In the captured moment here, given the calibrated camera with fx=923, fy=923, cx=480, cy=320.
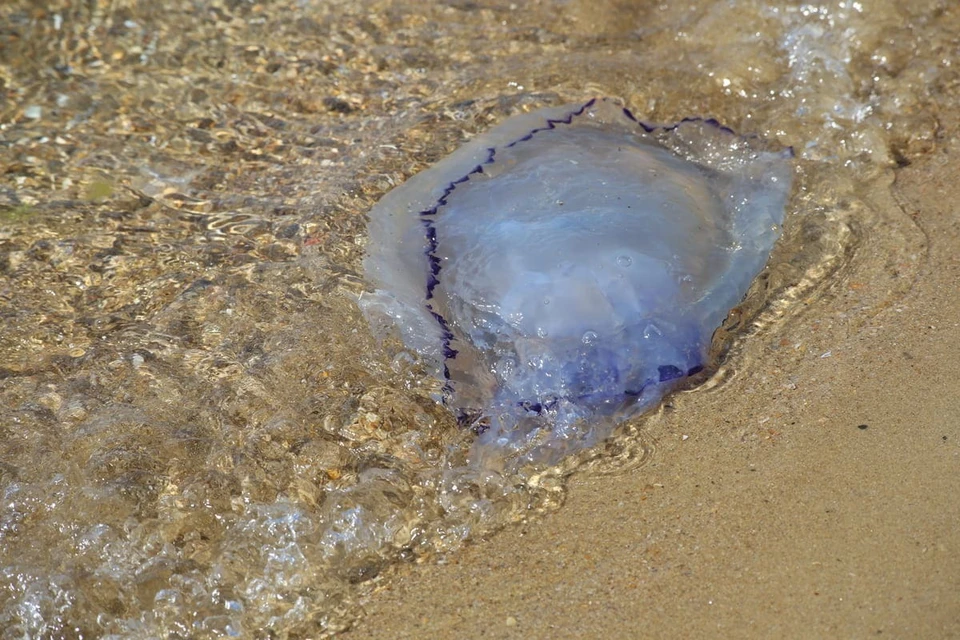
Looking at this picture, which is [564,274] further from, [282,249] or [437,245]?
[282,249]

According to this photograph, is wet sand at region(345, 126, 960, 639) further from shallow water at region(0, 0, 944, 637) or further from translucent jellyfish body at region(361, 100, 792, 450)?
translucent jellyfish body at region(361, 100, 792, 450)

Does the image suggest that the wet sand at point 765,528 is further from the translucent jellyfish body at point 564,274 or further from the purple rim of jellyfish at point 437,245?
the translucent jellyfish body at point 564,274

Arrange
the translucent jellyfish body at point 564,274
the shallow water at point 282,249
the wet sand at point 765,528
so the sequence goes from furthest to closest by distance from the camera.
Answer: the translucent jellyfish body at point 564,274 → the shallow water at point 282,249 → the wet sand at point 765,528

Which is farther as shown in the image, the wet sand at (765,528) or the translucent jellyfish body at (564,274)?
the translucent jellyfish body at (564,274)

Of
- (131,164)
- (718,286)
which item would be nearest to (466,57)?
(131,164)

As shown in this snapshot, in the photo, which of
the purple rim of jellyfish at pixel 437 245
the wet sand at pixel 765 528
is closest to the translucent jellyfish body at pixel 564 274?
the purple rim of jellyfish at pixel 437 245

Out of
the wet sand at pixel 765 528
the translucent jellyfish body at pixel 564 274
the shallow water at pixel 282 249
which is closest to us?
the wet sand at pixel 765 528
